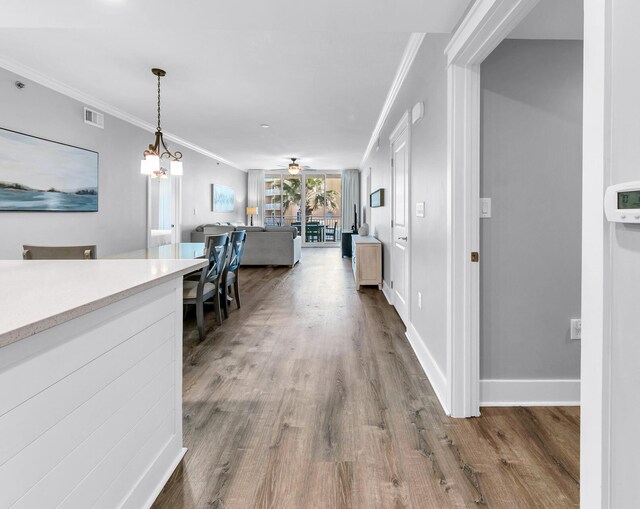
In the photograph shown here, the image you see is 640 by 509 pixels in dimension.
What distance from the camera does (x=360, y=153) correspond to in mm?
8703

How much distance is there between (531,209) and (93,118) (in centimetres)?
490

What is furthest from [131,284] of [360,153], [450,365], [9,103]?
[360,153]

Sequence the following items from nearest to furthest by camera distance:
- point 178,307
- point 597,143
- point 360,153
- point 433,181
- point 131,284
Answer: point 597,143
point 131,284
point 178,307
point 433,181
point 360,153

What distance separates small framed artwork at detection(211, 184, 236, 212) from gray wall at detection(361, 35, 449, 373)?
6.44 meters

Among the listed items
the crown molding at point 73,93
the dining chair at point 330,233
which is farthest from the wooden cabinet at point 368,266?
the dining chair at point 330,233

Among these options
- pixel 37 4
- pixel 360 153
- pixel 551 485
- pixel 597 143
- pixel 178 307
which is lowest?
pixel 551 485

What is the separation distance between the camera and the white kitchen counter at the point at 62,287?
2.72 feet

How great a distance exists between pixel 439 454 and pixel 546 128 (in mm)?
1826

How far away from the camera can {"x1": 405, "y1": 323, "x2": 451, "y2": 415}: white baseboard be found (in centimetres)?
224

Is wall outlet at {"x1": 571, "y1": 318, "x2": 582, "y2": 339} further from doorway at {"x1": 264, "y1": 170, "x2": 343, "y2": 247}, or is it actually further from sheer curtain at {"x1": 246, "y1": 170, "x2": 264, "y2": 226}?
sheer curtain at {"x1": 246, "y1": 170, "x2": 264, "y2": 226}

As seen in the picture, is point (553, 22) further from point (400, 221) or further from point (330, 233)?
point (330, 233)

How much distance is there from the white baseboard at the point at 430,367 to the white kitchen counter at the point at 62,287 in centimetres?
155

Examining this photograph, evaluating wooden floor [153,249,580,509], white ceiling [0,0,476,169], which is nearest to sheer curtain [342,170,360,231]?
white ceiling [0,0,476,169]

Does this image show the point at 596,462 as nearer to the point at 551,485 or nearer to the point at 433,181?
the point at 551,485
